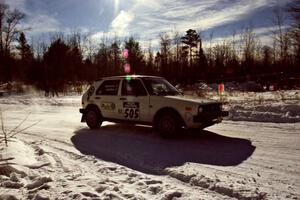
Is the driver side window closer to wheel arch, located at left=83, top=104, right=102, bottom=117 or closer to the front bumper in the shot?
wheel arch, located at left=83, top=104, right=102, bottom=117

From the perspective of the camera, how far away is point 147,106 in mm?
8523

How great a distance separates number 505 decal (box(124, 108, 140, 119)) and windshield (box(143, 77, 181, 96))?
779 mm

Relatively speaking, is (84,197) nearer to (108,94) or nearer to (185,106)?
(185,106)

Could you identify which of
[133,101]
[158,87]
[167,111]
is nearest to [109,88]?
[133,101]

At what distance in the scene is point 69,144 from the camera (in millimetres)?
7777

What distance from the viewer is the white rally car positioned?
7801 millimetres

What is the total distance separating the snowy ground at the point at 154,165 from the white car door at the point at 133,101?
0.59m

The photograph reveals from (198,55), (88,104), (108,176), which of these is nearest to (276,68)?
(198,55)

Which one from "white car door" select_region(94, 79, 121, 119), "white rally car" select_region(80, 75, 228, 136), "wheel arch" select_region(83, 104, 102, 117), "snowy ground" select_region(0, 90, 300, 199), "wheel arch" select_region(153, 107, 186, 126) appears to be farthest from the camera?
"wheel arch" select_region(83, 104, 102, 117)

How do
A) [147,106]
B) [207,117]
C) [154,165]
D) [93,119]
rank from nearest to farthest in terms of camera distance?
[154,165], [207,117], [147,106], [93,119]

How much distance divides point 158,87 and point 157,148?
95.4 inches

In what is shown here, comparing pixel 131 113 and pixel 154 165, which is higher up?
pixel 131 113

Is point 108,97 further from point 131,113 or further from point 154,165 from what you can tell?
point 154,165

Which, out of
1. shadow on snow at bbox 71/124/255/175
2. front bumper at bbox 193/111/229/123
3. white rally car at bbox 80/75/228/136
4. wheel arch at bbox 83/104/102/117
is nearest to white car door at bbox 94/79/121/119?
white rally car at bbox 80/75/228/136
